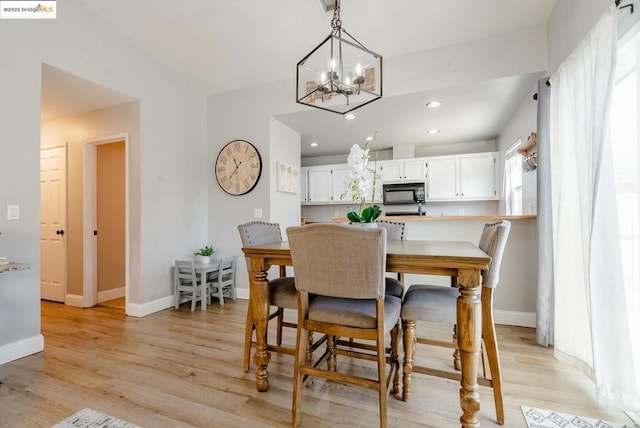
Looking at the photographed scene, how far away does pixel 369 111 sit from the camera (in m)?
3.68

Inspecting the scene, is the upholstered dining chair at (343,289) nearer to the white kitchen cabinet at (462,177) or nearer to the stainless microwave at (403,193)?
the stainless microwave at (403,193)

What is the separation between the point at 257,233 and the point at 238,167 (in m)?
2.04

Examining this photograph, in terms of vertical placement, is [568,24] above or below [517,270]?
above

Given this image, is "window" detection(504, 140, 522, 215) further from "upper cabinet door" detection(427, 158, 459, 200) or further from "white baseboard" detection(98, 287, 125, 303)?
"white baseboard" detection(98, 287, 125, 303)

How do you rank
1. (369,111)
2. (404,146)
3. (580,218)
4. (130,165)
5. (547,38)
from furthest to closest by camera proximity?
(404,146)
(369,111)
(130,165)
(547,38)
(580,218)

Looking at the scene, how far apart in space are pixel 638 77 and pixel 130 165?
415cm

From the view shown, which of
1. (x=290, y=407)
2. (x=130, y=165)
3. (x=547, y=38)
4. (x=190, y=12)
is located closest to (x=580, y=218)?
(x=547, y=38)

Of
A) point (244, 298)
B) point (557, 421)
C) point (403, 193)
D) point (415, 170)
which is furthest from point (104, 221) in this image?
point (557, 421)

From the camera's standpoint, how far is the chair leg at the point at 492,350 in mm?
1527

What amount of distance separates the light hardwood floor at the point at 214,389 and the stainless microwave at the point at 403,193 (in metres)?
2.82

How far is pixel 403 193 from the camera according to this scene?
5262 mm

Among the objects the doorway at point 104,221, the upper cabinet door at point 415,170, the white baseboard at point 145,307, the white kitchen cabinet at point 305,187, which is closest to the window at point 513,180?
the upper cabinet door at point 415,170

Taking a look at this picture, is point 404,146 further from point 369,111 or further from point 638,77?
point 638,77

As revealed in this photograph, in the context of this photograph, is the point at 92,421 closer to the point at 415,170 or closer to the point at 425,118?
the point at 425,118
